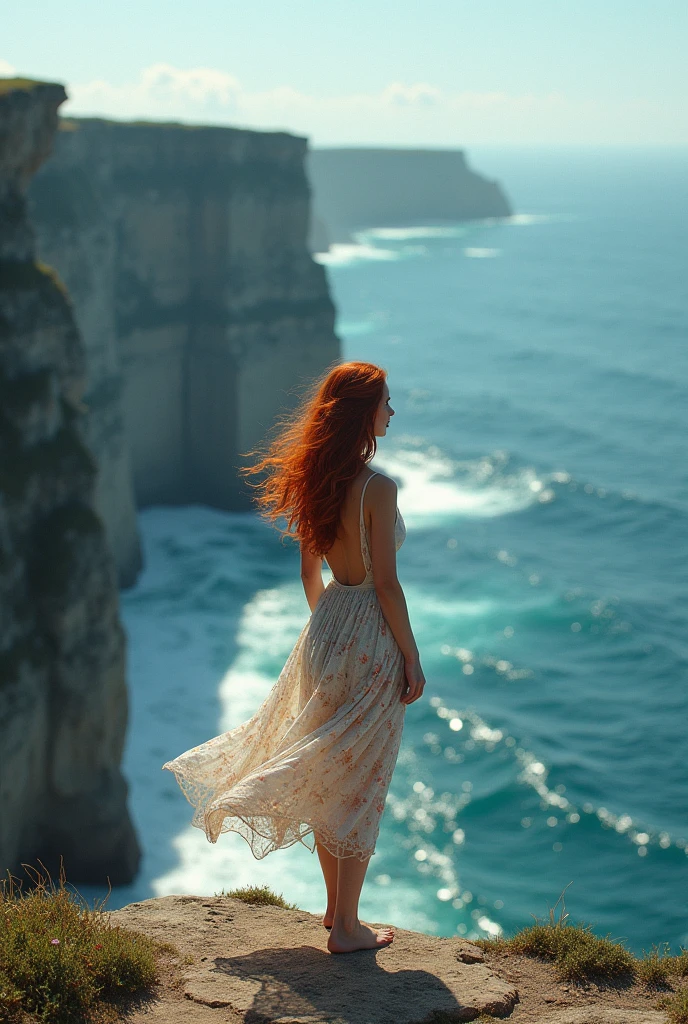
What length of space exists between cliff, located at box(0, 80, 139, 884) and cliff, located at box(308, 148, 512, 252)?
137 metres

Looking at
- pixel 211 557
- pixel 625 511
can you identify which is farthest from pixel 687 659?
pixel 211 557

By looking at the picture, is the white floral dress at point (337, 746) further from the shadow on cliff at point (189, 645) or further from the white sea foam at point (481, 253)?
the white sea foam at point (481, 253)

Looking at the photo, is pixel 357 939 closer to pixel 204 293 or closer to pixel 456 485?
pixel 204 293

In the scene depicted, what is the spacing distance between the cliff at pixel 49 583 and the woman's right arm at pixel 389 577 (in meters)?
15.2

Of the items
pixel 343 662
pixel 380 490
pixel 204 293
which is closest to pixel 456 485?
pixel 204 293

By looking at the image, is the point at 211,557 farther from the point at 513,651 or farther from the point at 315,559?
the point at 315,559

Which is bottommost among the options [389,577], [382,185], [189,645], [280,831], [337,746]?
[189,645]

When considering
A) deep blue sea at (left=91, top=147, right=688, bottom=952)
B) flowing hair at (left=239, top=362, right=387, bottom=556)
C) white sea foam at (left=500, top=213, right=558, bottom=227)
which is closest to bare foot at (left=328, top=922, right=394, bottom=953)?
flowing hair at (left=239, top=362, right=387, bottom=556)

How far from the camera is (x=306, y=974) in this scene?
19.9 feet

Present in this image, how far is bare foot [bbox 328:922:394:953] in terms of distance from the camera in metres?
6.35

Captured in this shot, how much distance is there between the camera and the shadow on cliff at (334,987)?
224 inches

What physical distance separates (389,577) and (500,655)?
28.7 metres

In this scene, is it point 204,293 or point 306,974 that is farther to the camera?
point 204,293

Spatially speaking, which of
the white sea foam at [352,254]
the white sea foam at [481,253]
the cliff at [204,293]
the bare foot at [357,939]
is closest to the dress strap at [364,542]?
the bare foot at [357,939]
